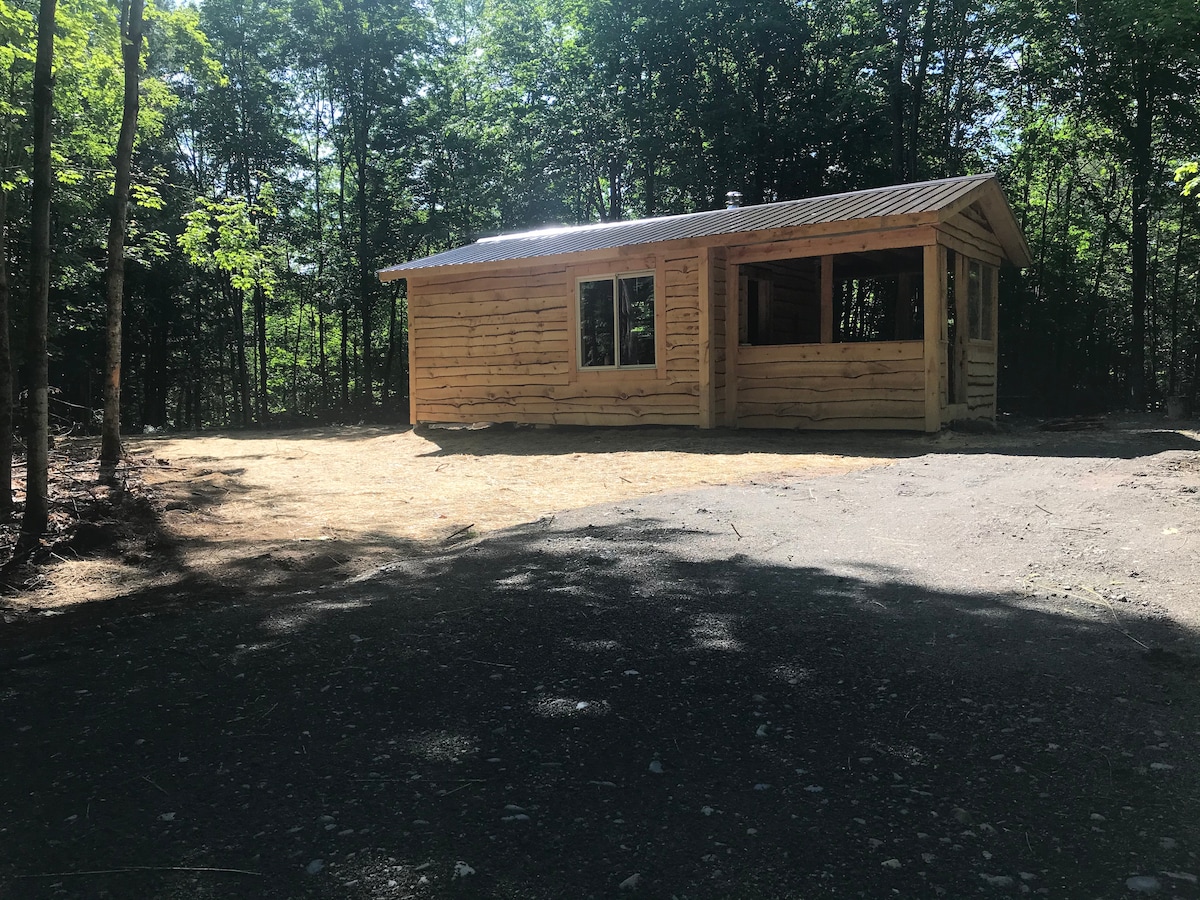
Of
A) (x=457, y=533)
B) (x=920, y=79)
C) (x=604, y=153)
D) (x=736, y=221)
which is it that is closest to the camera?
(x=457, y=533)

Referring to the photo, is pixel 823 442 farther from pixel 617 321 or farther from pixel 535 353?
pixel 535 353

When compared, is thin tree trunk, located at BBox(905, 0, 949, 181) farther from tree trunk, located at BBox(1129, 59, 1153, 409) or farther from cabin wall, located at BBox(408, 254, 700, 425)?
cabin wall, located at BBox(408, 254, 700, 425)

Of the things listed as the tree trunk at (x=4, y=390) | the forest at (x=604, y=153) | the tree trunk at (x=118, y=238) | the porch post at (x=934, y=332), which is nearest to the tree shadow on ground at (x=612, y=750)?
the tree trunk at (x=4, y=390)

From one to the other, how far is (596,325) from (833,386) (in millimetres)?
4004

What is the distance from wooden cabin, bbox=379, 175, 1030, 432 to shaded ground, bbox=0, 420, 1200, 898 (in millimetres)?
6998

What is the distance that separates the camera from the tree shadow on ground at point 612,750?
1.88 meters

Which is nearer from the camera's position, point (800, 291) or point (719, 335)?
point (719, 335)

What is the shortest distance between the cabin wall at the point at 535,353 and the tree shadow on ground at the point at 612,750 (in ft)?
29.2

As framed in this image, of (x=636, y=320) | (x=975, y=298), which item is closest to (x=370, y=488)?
(x=636, y=320)

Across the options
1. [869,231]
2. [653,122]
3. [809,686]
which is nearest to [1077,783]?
[809,686]

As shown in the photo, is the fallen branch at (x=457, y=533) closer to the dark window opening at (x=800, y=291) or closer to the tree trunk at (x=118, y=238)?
the tree trunk at (x=118, y=238)

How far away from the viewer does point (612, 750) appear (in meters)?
2.45

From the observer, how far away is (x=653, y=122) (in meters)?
25.1

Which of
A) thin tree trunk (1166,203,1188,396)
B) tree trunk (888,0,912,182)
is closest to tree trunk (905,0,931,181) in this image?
tree trunk (888,0,912,182)
